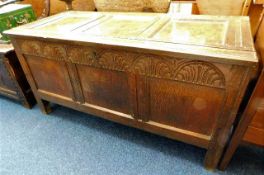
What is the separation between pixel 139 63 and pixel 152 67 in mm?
66

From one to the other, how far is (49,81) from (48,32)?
14.5 inches

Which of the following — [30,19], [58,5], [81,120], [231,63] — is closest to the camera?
[231,63]

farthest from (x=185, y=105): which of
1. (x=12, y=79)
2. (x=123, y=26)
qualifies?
(x=12, y=79)

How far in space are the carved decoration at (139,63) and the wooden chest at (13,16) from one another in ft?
1.56

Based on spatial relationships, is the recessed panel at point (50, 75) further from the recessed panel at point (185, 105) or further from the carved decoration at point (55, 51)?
the recessed panel at point (185, 105)

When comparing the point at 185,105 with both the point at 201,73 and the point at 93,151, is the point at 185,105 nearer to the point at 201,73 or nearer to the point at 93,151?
the point at 201,73

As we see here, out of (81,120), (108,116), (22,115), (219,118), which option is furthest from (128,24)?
(22,115)

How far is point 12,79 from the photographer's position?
1.55m

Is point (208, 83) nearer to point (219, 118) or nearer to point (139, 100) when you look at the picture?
point (219, 118)

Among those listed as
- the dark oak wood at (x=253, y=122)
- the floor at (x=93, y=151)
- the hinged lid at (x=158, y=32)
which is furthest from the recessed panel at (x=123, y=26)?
the floor at (x=93, y=151)

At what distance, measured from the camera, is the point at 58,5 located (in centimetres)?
205

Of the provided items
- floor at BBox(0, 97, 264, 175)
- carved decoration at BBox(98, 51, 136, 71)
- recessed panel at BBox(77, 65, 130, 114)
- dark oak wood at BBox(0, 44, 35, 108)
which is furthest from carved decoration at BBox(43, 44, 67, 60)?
floor at BBox(0, 97, 264, 175)

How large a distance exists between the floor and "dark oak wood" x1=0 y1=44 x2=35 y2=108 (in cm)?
21

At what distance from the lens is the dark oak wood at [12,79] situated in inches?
57.9
